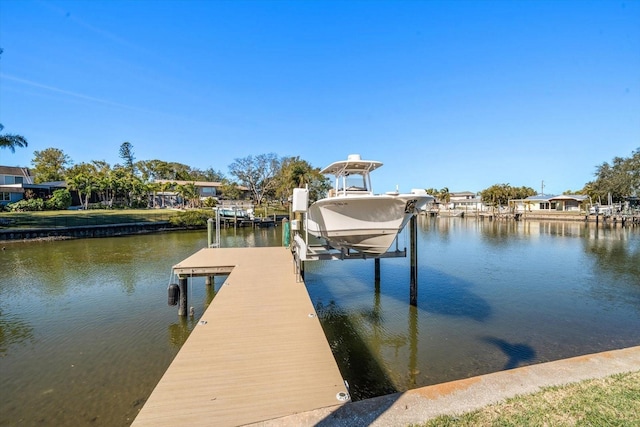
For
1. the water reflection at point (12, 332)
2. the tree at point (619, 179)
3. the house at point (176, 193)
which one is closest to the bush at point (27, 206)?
the house at point (176, 193)

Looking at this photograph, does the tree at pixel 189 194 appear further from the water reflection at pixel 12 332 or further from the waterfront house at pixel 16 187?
the water reflection at pixel 12 332

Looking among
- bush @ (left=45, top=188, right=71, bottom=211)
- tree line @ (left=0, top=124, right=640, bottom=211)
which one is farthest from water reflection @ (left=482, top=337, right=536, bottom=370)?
bush @ (left=45, top=188, right=71, bottom=211)

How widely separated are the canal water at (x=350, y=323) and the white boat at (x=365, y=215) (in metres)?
2.48

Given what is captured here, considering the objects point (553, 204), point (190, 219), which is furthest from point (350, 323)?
point (553, 204)

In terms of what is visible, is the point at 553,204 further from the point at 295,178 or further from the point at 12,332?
the point at 12,332

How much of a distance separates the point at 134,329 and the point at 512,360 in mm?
9290

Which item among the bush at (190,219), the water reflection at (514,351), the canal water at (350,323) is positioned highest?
the bush at (190,219)

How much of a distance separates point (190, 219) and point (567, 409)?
38578 millimetres

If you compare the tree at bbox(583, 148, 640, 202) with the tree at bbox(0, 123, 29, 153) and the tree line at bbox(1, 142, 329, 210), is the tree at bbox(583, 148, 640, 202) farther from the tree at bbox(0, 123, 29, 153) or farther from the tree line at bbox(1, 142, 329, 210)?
the tree at bbox(0, 123, 29, 153)

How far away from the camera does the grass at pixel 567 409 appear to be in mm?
3127

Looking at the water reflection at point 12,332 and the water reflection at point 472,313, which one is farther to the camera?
the water reflection at point 12,332

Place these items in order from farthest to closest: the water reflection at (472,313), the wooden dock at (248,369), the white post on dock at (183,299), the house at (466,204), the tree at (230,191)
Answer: the house at (466,204) < the tree at (230,191) < the white post on dock at (183,299) < the water reflection at (472,313) < the wooden dock at (248,369)

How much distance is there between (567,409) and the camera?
3.32 meters

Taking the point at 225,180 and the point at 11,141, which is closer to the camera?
the point at 11,141
